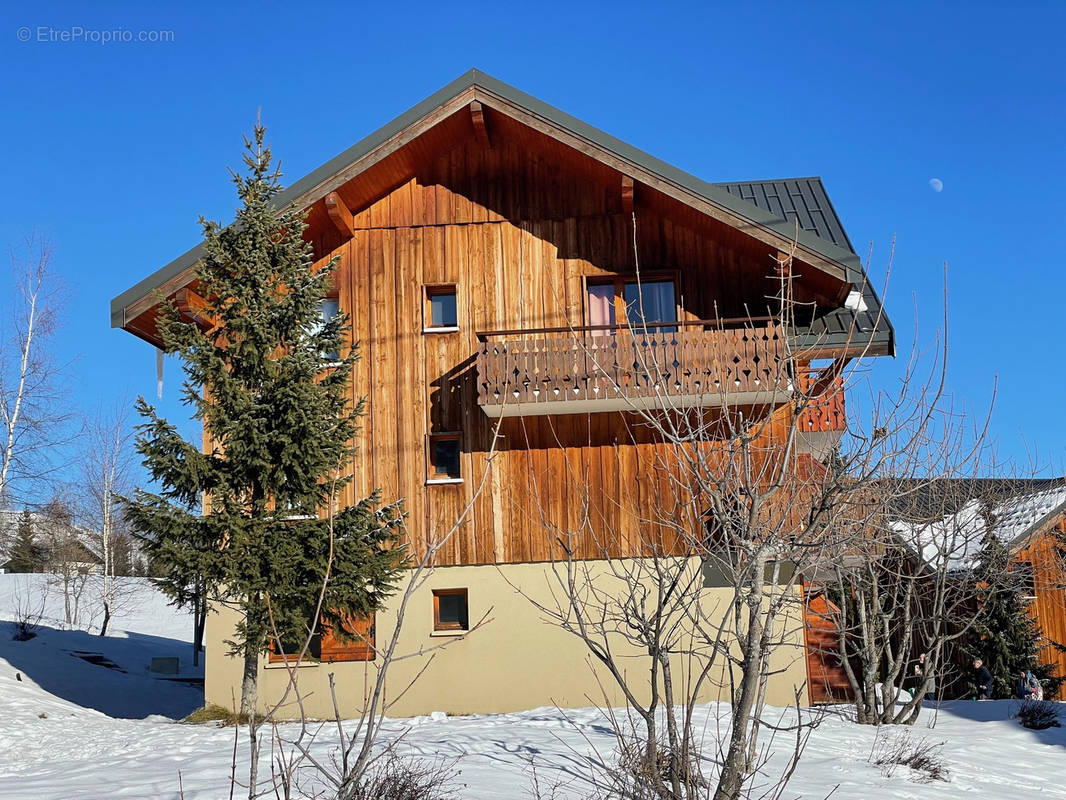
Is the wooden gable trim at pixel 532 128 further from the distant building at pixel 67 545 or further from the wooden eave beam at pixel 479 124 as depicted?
the distant building at pixel 67 545

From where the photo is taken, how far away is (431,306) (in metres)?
17.8

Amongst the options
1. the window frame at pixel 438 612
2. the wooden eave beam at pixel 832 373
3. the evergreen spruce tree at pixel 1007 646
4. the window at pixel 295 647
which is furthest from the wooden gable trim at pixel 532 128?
the evergreen spruce tree at pixel 1007 646

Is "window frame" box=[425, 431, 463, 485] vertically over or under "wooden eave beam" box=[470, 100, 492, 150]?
under

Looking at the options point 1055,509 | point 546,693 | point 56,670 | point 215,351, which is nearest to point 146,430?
point 215,351

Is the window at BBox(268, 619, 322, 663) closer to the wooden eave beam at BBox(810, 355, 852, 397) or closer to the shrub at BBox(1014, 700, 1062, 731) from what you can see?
the wooden eave beam at BBox(810, 355, 852, 397)

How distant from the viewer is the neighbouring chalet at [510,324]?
16.0 metres

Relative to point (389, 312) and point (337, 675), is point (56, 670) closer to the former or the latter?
point (337, 675)

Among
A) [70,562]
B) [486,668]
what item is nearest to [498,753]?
[486,668]

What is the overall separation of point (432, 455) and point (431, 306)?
A: 2.62 m

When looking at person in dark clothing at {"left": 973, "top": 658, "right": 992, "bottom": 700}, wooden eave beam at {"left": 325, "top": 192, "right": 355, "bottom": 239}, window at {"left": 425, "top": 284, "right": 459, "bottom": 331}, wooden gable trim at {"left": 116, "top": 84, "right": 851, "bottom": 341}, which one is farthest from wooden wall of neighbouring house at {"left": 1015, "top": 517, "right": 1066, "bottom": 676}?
wooden eave beam at {"left": 325, "top": 192, "right": 355, "bottom": 239}

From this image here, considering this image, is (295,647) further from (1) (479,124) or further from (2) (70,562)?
(2) (70,562)

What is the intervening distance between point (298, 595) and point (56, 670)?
10356 millimetres

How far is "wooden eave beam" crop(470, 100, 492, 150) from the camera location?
1730 centimetres

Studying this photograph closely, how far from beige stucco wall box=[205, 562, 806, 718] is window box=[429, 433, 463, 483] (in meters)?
1.78
